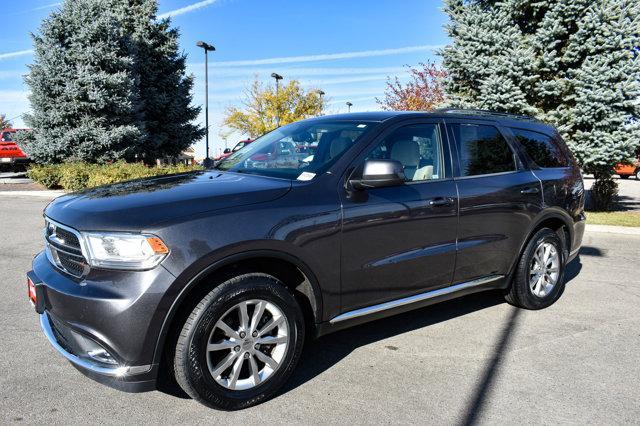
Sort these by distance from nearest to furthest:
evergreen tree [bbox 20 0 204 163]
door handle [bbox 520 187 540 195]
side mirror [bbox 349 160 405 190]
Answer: side mirror [bbox 349 160 405 190]
door handle [bbox 520 187 540 195]
evergreen tree [bbox 20 0 204 163]

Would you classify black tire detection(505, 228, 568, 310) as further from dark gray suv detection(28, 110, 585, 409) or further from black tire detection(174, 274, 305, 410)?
black tire detection(174, 274, 305, 410)

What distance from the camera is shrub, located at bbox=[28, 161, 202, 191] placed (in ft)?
49.0

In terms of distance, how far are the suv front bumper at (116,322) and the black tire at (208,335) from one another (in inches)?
6.8

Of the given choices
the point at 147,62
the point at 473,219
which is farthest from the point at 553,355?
the point at 147,62

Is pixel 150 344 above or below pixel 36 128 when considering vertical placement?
below

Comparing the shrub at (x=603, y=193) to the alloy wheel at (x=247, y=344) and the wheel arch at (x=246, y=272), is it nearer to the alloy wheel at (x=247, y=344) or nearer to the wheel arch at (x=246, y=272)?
the wheel arch at (x=246, y=272)

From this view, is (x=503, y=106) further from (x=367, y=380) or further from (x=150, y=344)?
(x=150, y=344)

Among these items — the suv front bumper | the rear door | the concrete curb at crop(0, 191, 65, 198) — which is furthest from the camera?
the concrete curb at crop(0, 191, 65, 198)

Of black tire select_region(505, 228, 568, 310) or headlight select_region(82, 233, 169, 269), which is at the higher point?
headlight select_region(82, 233, 169, 269)

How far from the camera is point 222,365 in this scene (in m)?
2.91

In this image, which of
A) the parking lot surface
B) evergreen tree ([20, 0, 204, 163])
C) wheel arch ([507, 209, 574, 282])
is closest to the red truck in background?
evergreen tree ([20, 0, 204, 163])

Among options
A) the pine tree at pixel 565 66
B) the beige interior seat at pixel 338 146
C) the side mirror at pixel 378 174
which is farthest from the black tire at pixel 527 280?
the pine tree at pixel 565 66

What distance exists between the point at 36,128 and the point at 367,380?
18007 millimetres

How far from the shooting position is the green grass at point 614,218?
1062cm
